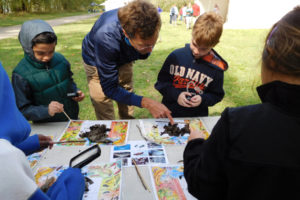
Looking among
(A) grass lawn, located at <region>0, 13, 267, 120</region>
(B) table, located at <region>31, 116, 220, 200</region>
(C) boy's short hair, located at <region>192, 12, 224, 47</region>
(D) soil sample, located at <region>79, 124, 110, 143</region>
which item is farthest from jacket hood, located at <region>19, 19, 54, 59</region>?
(A) grass lawn, located at <region>0, 13, 267, 120</region>

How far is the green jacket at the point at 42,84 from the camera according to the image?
1726 millimetres

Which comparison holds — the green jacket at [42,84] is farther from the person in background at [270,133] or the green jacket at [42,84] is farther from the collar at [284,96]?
the collar at [284,96]

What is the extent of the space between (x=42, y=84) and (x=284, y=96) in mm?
1813

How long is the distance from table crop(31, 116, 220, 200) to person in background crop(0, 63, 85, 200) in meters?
0.32

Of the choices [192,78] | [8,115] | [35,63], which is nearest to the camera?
[8,115]

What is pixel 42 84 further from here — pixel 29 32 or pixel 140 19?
pixel 140 19

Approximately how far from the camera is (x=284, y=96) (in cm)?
66

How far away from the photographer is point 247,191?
0.73 m

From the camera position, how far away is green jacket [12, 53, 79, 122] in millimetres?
1726

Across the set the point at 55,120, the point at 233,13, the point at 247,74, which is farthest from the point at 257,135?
the point at 233,13

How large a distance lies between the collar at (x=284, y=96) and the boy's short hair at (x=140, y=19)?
99 cm

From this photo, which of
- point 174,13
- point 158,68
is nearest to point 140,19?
point 158,68

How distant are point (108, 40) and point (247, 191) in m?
1.42

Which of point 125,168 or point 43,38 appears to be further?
point 43,38
